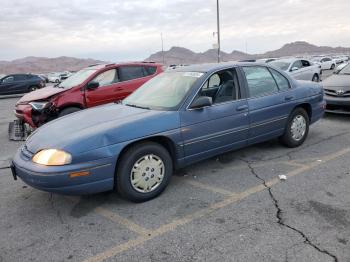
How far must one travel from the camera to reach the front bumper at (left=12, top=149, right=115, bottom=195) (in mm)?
3586

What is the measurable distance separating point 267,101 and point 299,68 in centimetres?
1116

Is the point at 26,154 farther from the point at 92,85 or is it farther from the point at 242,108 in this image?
the point at 92,85

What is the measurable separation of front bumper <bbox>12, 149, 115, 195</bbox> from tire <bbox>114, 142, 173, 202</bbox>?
138 mm

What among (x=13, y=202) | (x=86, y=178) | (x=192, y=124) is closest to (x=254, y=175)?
(x=192, y=124)

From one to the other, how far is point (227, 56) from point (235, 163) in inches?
5418

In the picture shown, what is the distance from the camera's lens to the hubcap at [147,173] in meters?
3.99

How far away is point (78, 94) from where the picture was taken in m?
8.12

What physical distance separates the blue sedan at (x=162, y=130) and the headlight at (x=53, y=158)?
0.03ft

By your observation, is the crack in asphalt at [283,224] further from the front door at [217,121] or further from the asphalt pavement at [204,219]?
the front door at [217,121]

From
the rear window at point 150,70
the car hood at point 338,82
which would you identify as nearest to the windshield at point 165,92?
the rear window at point 150,70

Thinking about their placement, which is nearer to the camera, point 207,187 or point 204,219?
point 204,219

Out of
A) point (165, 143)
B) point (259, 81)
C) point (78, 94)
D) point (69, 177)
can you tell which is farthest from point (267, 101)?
point (78, 94)

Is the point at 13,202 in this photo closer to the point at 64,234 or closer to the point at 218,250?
the point at 64,234

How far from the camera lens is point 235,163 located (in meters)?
5.29
